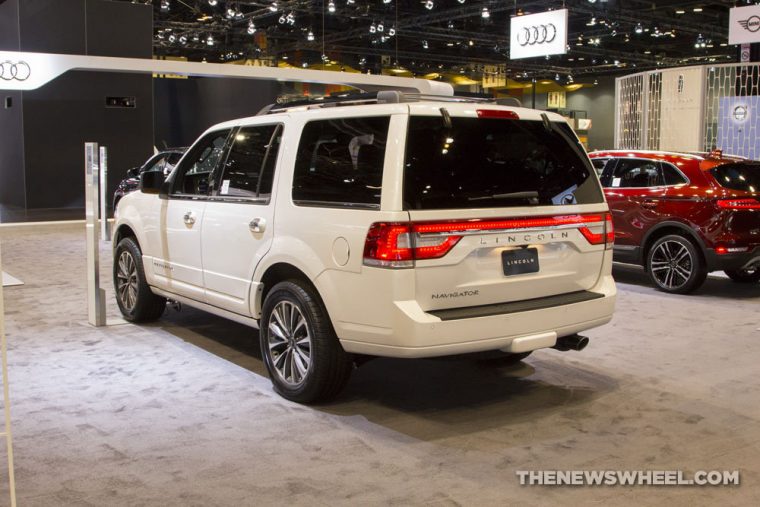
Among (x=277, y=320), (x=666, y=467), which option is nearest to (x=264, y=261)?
(x=277, y=320)

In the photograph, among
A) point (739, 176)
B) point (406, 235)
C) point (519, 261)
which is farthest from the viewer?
point (739, 176)

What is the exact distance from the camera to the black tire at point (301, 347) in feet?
15.5

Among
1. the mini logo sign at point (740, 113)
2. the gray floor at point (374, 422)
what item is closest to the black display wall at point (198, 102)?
Answer: the mini logo sign at point (740, 113)

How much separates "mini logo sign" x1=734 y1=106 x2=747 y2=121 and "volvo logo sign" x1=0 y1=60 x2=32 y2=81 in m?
12.5

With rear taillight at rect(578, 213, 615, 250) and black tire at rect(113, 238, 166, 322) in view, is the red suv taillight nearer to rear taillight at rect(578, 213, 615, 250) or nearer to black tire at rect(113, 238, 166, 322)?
rear taillight at rect(578, 213, 615, 250)

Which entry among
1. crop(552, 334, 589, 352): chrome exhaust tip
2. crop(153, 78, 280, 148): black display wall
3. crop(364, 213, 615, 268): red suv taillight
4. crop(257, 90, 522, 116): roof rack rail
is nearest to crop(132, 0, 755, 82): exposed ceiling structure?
crop(153, 78, 280, 148): black display wall

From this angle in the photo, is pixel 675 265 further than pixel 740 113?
No

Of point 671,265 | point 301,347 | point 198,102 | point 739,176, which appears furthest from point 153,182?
point 198,102

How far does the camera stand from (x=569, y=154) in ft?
16.4

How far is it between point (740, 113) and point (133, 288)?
34.7 ft

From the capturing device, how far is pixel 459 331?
435 centimetres

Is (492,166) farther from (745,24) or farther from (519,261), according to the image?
(745,24)

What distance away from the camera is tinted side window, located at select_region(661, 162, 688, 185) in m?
8.92

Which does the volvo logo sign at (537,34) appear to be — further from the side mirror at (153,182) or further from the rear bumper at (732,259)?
the side mirror at (153,182)
